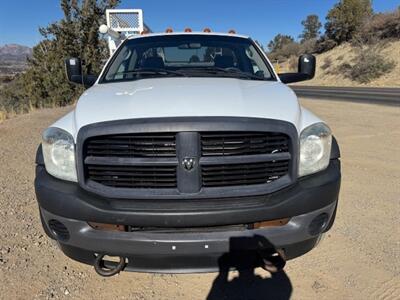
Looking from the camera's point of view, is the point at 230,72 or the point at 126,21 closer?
the point at 230,72

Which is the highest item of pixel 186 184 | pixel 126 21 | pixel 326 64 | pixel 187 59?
pixel 126 21

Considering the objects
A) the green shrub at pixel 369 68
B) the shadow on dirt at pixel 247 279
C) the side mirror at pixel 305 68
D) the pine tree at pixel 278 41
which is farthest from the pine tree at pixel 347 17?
the shadow on dirt at pixel 247 279

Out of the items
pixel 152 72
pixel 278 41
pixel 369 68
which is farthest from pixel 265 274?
pixel 278 41

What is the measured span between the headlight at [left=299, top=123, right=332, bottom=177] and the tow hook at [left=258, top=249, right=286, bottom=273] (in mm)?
546

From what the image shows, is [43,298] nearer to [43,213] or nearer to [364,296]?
[43,213]

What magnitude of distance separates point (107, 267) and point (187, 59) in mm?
2514

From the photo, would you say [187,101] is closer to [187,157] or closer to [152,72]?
[187,157]

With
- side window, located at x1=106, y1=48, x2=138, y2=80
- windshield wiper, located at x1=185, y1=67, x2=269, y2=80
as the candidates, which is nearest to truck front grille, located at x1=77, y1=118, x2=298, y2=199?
windshield wiper, located at x1=185, y1=67, x2=269, y2=80

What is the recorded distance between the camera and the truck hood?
2.81 meters

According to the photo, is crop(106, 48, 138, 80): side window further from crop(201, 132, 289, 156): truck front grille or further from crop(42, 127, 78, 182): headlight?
crop(201, 132, 289, 156): truck front grille

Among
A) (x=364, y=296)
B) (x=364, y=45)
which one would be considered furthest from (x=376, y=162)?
(x=364, y=45)

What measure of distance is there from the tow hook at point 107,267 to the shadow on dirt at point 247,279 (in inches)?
25.9

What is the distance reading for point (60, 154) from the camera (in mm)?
2873

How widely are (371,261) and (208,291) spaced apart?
4.62 feet
